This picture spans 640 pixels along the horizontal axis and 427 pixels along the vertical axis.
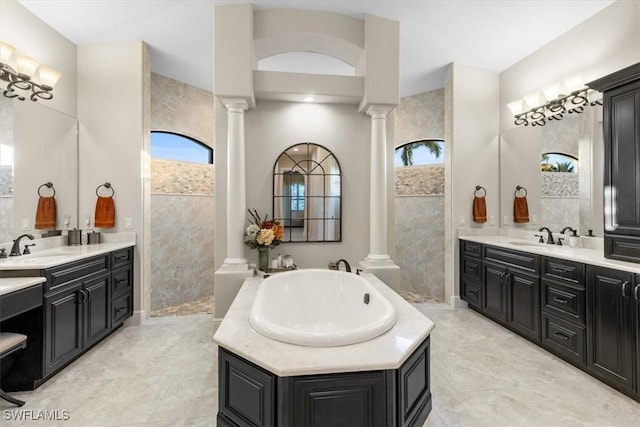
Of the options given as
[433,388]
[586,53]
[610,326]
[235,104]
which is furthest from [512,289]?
[235,104]

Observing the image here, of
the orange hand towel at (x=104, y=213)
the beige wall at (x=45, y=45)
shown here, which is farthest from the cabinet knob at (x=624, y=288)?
the beige wall at (x=45, y=45)

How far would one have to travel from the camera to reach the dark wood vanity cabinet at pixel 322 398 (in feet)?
4.53

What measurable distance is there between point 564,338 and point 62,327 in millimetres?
4196

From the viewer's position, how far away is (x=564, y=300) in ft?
8.61

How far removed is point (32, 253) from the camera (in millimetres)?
2766

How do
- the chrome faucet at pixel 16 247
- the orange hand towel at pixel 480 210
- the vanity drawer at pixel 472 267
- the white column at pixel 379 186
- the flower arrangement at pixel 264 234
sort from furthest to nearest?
1. the orange hand towel at pixel 480 210
2. the vanity drawer at pixel 472 267
3. the white column at pixel 379 186
4. the flower arrangement at pixel 264 234
5. the chrome faucet at pixel 16 247

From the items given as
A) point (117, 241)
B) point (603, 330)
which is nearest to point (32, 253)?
point (117, 241)

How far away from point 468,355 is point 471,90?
3365 millimetres

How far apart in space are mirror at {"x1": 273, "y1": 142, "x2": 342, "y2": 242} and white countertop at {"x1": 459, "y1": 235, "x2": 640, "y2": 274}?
1.85m

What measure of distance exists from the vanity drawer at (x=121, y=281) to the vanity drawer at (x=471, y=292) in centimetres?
411

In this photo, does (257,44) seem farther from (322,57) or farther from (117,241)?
(117,241)

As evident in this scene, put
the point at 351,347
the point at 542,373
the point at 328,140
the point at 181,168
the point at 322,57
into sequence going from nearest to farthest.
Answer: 1. the point at 351,347
2. the point at 542,373
3. the point at 328,140
4. the point at 322,57
5. the point at 181,168

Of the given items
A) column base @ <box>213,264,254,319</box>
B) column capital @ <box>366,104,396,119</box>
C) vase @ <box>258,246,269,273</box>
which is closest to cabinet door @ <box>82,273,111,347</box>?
column base @ <box>213,264,254,319</box>

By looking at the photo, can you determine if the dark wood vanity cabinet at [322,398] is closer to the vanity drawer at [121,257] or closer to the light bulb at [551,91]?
the vanity drawer at [121,257]
